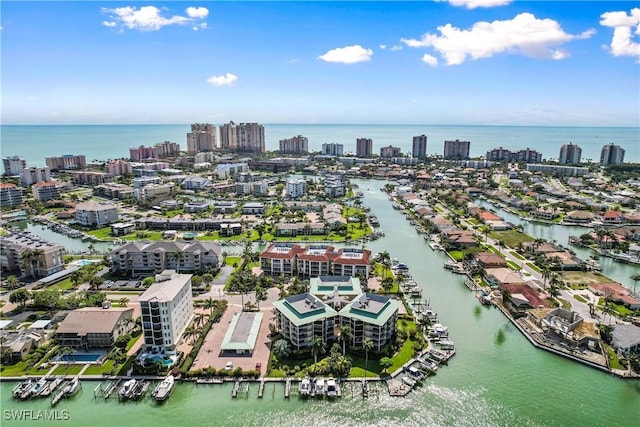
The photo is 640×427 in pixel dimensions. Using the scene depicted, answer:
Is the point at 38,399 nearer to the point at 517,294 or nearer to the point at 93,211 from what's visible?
the point at 517,294

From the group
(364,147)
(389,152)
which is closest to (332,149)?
Result: (364,147)

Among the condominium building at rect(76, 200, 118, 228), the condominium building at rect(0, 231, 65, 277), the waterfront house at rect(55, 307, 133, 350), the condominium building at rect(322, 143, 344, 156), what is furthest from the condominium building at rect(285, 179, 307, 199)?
the condominium building at rect(322, 143, 344, 156)

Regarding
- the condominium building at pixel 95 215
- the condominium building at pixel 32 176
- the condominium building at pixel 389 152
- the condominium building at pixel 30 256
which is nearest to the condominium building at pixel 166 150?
the condominium building at pixel 32 176

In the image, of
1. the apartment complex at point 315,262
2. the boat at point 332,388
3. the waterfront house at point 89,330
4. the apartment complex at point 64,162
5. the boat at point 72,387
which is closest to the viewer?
the boat at point 332,388

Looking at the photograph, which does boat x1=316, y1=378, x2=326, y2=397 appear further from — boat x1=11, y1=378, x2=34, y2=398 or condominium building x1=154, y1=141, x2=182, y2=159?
condominium building x1=154, y1=141, x2=182, y2=159

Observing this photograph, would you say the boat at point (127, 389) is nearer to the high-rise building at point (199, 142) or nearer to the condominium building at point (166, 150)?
the condominium building at point (166, 150)
